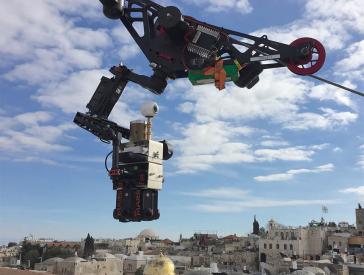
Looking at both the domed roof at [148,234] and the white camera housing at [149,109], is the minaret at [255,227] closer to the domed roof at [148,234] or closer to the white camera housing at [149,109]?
the domed roof at [148,234]

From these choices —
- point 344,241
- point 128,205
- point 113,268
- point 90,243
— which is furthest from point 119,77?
point 90,243

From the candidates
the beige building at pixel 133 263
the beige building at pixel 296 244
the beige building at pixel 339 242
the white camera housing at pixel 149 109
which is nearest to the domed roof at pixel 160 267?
the white camera housing at pixel 149 109

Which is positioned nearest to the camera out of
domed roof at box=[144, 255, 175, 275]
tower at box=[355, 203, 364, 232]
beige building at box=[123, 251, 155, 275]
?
domed roof at box=[144, 255, 175, 275]

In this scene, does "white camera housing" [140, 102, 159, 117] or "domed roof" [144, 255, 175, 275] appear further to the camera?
"domed roof" [144, 255, 175, 275]

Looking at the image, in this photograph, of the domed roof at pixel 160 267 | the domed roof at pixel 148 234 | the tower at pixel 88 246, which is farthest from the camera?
the domed roof at pixel 148 234

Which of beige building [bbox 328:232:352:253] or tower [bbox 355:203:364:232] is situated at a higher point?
Answer: tower [bbox 355:203:364:232]

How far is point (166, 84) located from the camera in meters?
11.8

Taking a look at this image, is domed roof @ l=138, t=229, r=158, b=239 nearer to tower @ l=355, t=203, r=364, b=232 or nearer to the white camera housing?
tower @ l=355, t=203, r=364, b=232

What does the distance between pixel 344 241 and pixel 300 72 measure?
80.8m

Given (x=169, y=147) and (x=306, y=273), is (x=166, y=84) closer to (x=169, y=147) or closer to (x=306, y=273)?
(x=169, y=147)

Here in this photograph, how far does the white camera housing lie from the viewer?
39.7 feet

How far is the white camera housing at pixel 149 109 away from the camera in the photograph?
1210 centimetres

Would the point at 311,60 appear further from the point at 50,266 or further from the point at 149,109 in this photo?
the point at 50,266

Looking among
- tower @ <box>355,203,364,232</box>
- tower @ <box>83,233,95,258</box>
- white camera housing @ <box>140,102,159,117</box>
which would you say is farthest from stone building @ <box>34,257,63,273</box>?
white camera housing @ <box>140,102,159,117</box>
